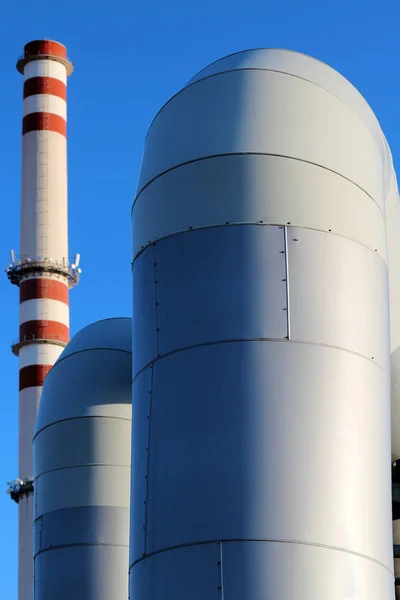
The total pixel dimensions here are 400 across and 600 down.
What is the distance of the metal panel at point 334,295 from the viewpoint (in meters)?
11.5

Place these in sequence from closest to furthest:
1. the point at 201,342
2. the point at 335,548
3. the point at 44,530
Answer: the point at 335,548 < the point at 201,342 < the point at 44,530

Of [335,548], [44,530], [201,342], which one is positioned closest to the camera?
[335,548]

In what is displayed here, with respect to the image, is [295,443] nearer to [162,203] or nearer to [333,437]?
[333,437]

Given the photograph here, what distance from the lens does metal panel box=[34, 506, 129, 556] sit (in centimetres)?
1616

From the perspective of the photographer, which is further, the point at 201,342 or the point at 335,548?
the point at 201,342

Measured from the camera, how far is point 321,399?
11.2m

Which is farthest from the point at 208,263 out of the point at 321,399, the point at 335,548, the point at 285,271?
the point at 335,548

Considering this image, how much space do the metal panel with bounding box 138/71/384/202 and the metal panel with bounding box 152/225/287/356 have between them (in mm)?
883

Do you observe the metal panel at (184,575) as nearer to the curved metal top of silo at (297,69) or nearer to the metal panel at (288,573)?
the metal panel at (288,573)

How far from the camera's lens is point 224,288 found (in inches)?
456

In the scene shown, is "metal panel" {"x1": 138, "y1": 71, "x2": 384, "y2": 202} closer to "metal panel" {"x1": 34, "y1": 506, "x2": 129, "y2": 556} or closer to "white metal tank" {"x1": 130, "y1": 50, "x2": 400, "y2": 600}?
"white metal tank" {"x1": 130, "y1": 50, "x2": 400, "y2": 600}

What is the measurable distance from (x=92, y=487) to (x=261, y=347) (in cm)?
559

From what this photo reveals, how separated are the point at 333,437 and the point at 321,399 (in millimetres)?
357

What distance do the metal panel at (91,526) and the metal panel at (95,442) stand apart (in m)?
0.61
